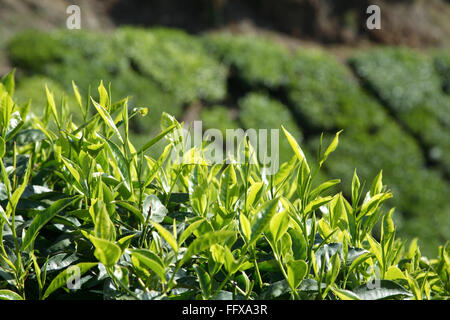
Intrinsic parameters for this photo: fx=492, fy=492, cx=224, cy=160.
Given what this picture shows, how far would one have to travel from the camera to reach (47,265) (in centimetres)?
106

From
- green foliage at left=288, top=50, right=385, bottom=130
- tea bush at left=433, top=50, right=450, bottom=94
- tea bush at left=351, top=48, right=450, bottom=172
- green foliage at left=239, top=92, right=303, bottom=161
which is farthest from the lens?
tea bush at left=433, top=50, right=450, bottom=94

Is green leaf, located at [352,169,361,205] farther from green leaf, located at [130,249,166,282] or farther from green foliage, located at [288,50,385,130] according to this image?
green foliage, located at [288,50,385,130]

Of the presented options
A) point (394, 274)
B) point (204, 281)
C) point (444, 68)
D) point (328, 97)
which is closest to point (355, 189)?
point (394, 274)

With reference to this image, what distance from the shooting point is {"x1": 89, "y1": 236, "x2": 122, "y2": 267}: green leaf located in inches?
32.6

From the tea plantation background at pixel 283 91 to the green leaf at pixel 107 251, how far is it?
5.59 meters

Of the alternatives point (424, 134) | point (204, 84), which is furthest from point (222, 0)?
point (424, 134)

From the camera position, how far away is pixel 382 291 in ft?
3.32

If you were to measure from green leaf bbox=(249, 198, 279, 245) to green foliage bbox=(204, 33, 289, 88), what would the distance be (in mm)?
7005

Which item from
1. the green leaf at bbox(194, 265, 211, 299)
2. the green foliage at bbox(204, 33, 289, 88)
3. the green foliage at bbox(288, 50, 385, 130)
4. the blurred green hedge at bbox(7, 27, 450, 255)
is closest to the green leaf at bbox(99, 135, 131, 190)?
the green leaf at bbox(194, 265, 211, 299)

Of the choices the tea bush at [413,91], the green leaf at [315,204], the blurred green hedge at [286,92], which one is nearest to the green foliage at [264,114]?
the blurred green hedge at [286,92]

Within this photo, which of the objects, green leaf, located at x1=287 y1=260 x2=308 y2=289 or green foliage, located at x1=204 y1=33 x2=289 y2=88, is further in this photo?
green foliage, located at x1=204 y1=33 x2=289 y2=88
